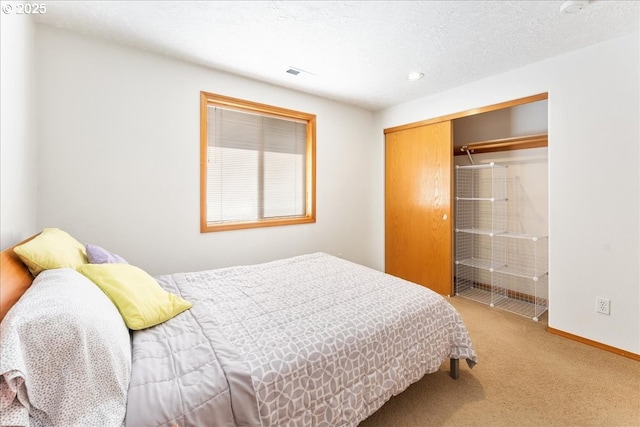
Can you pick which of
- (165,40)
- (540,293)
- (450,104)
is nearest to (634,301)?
(540,293)

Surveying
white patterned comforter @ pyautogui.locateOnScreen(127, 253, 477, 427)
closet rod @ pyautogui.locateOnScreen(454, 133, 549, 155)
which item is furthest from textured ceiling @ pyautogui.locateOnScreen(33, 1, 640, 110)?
white patterned comforter @ pyautogui.locateOnScreen(127, 253, 477, 427)

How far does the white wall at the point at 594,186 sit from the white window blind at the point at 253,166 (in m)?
2.52

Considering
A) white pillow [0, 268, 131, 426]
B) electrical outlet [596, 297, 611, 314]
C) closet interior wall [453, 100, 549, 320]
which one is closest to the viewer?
white pillow [0, 268, 131, 426]

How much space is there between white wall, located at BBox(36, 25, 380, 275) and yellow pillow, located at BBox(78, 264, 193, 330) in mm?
1068

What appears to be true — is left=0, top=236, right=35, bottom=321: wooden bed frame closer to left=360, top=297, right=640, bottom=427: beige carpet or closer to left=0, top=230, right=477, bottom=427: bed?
left=0, top=230, right=477, bottom=427: bed

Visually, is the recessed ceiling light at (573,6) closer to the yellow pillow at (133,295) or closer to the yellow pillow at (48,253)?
the yellow pillow at (133,295)

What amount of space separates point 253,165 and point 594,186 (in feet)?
10.4

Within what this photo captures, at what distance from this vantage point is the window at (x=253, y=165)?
293cm

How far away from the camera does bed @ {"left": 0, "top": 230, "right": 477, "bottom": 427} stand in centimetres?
82

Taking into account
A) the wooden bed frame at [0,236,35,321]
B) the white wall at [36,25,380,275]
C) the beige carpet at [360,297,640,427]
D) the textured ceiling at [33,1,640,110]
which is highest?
the textured ceiling at [33,1,640,110]

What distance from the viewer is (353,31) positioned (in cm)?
215

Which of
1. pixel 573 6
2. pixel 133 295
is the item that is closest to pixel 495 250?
pixel 573 6

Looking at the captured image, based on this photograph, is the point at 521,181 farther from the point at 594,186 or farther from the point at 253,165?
the point at 253,165

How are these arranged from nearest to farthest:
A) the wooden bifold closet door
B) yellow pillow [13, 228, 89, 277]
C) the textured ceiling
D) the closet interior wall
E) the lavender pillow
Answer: yellow pillow [13, 228, 89, 277], the lavender pillow, the textured ceiling, the closet interior wall, the wooden bifold closet door
